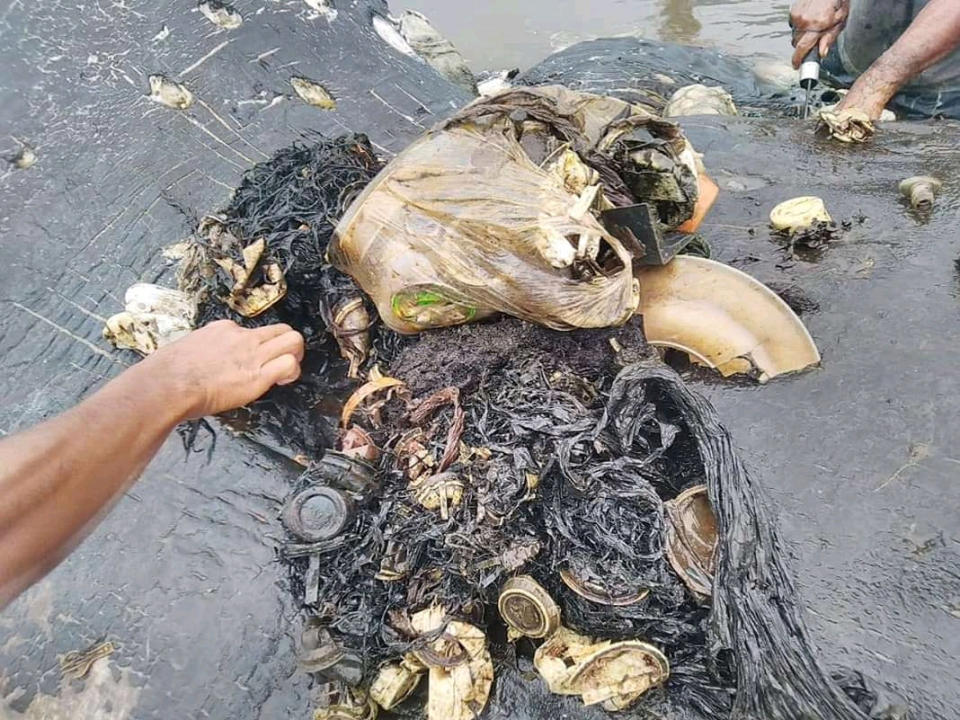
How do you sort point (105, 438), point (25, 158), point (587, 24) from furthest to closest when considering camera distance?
point (587, 24), point (25, 158), point (105, 438)

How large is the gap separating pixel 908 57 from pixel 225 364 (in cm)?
323

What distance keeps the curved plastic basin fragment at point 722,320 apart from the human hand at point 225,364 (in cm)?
108

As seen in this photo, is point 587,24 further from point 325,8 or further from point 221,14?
point 221,14

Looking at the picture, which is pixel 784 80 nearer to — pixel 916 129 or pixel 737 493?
pixel 916 129

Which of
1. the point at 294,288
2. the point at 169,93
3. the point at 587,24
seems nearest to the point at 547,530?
the point at 294,288

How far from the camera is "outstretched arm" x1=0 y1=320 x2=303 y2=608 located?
4.78 ft

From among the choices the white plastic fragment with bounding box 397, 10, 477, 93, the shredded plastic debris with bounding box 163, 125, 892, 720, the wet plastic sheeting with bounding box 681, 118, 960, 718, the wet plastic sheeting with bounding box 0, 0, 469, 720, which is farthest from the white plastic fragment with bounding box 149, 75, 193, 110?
the wet plastic sheeting with bounding box 681, 118, 960, 718

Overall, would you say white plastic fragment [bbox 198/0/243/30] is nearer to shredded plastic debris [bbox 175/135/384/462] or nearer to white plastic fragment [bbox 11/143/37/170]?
white plastic fragment [bbox 11/143/37/170]

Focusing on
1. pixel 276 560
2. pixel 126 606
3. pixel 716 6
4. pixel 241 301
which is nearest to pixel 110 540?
pixel 126 606

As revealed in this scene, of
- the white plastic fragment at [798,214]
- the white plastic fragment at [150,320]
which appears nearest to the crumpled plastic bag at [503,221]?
the white plastic fragment at [798,214]

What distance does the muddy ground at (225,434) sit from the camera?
1706mm

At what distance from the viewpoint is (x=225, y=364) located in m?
1.98

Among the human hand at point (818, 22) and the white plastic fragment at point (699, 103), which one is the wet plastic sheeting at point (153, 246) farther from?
the human hand at point (818, 22)

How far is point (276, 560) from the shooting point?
2014mm
